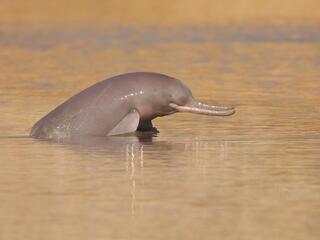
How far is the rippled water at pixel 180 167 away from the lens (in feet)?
31.2

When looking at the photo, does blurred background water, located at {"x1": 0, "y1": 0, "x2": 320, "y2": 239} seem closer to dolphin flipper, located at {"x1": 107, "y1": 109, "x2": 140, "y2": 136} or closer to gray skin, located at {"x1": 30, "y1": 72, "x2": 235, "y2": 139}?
dolphin flipper, located at {"x1": 107, "y1": 109, "x2": 140, "y2": 136}

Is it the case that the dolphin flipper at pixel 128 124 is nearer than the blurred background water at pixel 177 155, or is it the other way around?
the blurred background water at pixel 177 155

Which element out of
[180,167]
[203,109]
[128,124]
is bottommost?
[180,167]

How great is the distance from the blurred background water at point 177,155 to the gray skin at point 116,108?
251mm

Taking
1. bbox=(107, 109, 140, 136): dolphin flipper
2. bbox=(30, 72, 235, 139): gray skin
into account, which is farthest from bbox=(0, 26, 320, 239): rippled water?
bbox=(30, 72, 235, 139): gray skin

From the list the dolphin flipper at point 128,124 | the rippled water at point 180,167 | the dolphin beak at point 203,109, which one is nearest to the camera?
the rippled water at point 180,167

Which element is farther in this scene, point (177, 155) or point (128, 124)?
point (128, 124)

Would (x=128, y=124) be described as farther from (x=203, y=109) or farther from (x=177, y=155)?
(x=177, y=155)

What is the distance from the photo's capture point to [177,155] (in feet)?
42.4

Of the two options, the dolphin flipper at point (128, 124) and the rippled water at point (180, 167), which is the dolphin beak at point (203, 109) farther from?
the dolphin flipper at point (128, 124)

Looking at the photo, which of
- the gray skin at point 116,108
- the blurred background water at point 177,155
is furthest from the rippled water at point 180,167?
the gray skin at point 116,108

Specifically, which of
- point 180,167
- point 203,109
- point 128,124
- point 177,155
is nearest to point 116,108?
point 128,124

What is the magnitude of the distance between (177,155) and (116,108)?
1713mm

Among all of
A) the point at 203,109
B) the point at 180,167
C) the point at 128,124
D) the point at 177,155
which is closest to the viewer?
the point at 180,167
